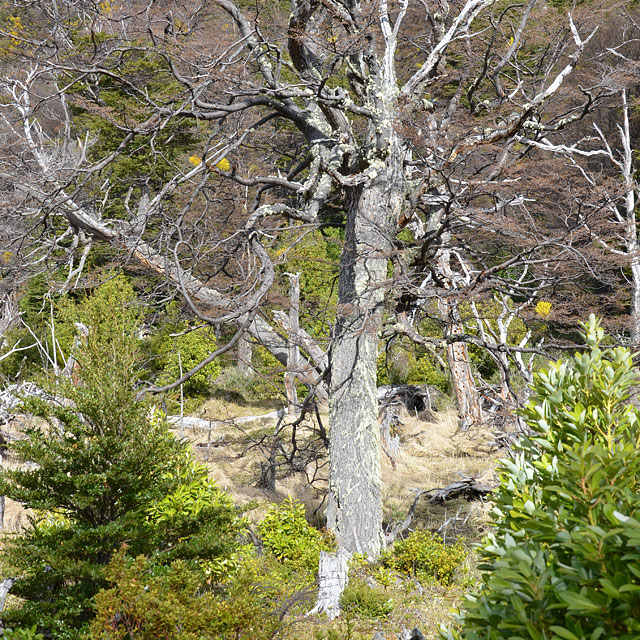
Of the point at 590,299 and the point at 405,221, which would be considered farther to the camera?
the point at 590,299

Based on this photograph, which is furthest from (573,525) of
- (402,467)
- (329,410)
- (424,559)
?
(402,467)

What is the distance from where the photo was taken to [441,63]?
22.3 ft

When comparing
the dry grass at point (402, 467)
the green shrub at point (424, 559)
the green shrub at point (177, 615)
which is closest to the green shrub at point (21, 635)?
the green shrub at point (177, 615)

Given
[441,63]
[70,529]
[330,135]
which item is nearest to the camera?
[70,529]

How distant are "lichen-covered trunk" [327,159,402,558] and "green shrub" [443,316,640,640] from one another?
11.6ft

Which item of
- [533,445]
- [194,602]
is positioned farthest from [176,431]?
[533,445]

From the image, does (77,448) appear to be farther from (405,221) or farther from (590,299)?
(590,299)

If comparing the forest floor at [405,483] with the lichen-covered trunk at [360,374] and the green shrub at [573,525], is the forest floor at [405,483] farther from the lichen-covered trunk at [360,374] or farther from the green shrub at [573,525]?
the green shrub at [573,525]

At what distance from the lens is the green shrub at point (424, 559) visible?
611 centimetres

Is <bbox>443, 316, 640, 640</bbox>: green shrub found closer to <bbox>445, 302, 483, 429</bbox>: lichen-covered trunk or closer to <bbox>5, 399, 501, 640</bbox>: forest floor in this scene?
<bbox>5, 399, 501, 640</bbox>: forest floor

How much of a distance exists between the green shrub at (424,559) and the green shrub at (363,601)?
871 millimetres

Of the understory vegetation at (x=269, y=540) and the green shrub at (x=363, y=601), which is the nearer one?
the understory vegetation at (x=269, y=540)

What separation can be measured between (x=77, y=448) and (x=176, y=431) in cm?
1031

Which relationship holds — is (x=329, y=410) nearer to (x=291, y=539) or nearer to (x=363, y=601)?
(x=291, y=539)
